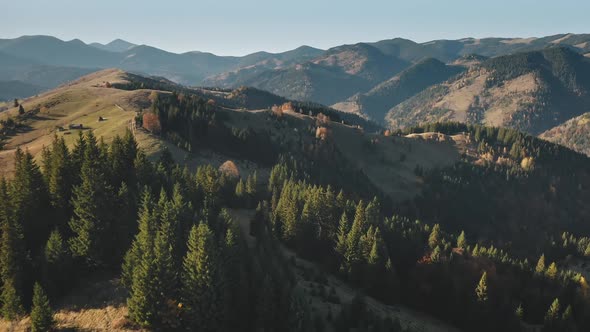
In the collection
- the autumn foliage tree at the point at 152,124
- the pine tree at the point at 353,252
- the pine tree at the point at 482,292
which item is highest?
the autumn foliage tree at the point at 152,124

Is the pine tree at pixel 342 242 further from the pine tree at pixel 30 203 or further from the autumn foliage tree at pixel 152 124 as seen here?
the autumn foliage tree at pixel 152 124

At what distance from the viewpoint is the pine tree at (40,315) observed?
42.8 meters

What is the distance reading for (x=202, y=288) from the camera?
4556cm

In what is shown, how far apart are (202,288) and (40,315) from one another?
56.1 ft

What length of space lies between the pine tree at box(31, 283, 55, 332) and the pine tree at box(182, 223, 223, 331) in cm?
1448

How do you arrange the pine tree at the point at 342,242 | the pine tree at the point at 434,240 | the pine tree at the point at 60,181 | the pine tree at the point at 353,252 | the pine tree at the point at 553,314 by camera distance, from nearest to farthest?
the pine tree at the point at 60,181 < the pine tree at the point at 553,314 < the pine tree at the point at 353,252 < the pine tree at the point at 342,242 < the pine tree at the point at 434,240

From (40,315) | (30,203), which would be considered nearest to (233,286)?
(40,315)

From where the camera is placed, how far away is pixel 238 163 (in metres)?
154

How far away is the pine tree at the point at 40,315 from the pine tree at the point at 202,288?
1448 centimetres

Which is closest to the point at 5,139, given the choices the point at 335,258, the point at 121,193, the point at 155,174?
the point at 155,174

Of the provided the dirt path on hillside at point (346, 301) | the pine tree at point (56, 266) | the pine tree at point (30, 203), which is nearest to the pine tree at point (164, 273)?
the pine tree at point (56, 266)

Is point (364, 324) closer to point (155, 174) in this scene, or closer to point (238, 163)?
point (155, 174)

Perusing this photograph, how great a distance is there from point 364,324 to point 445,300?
31977 millimetres

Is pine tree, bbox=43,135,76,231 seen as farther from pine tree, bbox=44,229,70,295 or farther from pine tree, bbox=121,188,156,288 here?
pine tree, bbox=121,188,156,288
